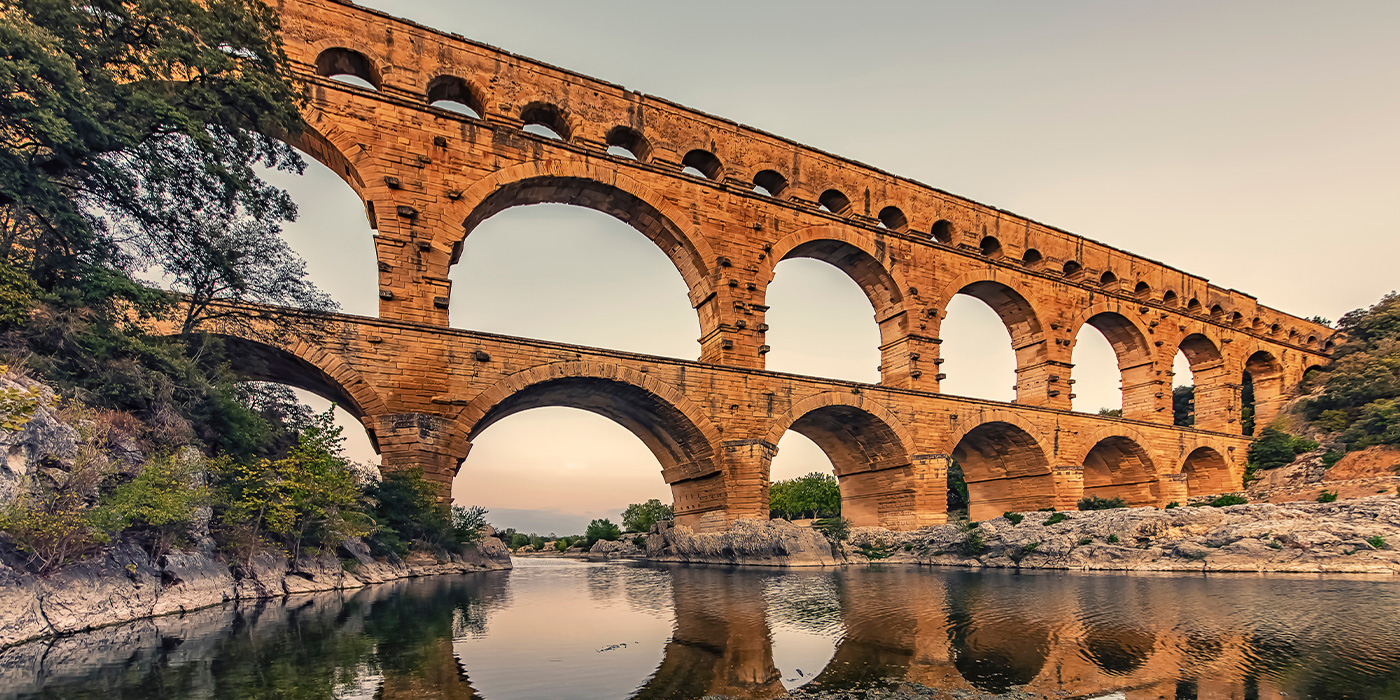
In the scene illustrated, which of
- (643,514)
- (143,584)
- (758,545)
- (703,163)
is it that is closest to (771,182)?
(703,163)

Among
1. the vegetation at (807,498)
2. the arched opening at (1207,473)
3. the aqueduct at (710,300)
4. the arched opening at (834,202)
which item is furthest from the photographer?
the vegetation at (807,498)

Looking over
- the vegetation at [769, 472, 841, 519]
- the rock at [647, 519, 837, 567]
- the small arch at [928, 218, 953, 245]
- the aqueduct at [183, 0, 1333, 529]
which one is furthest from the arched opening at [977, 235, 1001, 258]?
the vegetation at [769, 472, 841, 519]

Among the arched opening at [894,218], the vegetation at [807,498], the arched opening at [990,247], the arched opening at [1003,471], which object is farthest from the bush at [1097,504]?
the vegetation at [807,498]

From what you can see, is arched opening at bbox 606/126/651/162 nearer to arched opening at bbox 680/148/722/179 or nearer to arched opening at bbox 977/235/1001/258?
arched opening at bbox 680/148/722/179

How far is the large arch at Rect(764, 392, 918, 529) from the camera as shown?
2078 cm

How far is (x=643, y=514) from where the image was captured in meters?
47.4

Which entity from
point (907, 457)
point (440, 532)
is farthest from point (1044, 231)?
point (440, 532)

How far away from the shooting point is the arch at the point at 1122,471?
27828 mm

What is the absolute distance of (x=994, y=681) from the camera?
18.2ft

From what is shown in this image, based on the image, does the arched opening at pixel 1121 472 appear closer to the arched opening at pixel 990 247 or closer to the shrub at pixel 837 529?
the arched opening at pixel 990 247

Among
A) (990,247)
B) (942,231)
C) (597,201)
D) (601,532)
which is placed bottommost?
(601,532)

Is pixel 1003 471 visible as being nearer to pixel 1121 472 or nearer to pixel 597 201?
pixel 1121 472

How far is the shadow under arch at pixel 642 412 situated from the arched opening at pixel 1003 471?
10.1m

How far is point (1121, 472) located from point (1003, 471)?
23.6 ft
